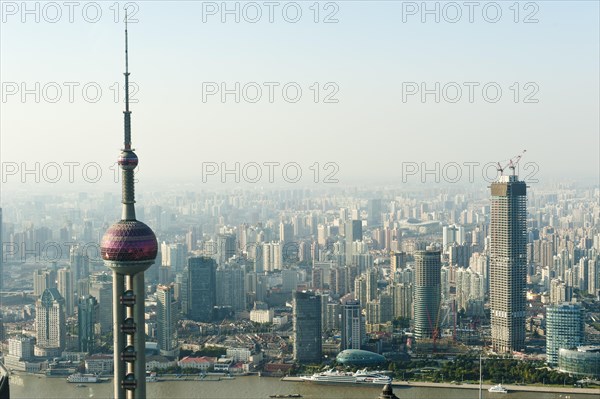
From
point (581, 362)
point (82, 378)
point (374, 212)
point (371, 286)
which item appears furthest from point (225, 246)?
point (581, 362)

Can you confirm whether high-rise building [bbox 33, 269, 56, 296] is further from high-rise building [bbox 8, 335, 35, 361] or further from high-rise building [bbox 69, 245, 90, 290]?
high-rise building [bbox 8, 335, 35, 361]

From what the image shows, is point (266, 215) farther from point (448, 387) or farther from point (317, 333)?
point (448, 387)

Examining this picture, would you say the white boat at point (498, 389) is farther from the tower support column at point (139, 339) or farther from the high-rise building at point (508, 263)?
the tower support column at point (139, 339)

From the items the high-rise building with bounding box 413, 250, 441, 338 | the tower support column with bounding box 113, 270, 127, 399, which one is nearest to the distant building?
the high-rise building with bounding box 413, 250, 441, 338

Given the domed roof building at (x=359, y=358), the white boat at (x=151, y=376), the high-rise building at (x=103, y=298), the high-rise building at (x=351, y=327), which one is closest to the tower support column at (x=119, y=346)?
the white boat at (x=151, y=376)

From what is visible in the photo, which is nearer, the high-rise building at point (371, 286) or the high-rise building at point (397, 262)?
the high-rise building at point (371, 286)

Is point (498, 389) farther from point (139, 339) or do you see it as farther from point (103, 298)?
point (103, 298)

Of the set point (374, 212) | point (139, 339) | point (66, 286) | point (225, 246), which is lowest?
point (66, 286)
